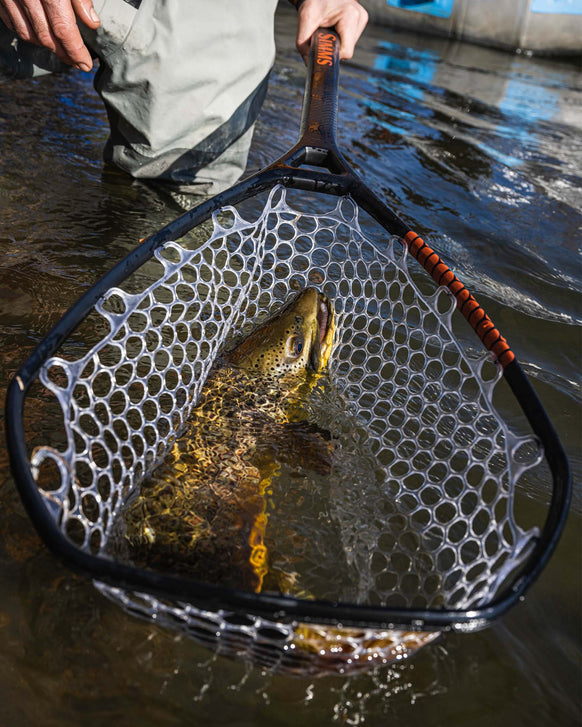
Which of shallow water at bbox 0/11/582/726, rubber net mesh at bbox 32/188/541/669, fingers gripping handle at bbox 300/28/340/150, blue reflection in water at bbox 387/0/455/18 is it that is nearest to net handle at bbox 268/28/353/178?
fingers gripping handle at bbox 300/28/340/150

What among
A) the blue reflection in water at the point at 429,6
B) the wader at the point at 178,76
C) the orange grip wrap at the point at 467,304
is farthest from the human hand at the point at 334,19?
the blue reflection in water at the point at 429,6

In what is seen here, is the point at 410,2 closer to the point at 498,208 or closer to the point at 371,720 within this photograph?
the point at 498,208

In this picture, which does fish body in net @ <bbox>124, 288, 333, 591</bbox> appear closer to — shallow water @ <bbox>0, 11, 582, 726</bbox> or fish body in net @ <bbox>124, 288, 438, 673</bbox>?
fish body in net @ <bbox>124, 288, 438, 673</bbox>

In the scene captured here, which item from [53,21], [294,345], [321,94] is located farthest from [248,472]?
[53,21]

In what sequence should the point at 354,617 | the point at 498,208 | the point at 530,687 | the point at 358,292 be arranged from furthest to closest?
1. the point at 498,208
2. the point at 358,292
3. the point at 530,687
4. the point at 354,617

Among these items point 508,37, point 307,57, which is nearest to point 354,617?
point 307,57

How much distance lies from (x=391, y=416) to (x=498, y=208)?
2.12 meters

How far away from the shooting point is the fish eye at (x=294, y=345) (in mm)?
1880

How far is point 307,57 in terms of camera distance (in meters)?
2.42

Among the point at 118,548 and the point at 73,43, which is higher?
the point at 73,43

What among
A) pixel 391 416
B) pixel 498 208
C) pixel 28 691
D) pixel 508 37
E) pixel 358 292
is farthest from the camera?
pixel 508 37

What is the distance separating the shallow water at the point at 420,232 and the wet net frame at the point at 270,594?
9.6 inches

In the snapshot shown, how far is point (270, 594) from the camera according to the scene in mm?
826

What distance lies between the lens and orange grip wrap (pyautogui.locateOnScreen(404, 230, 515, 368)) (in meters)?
1.27
